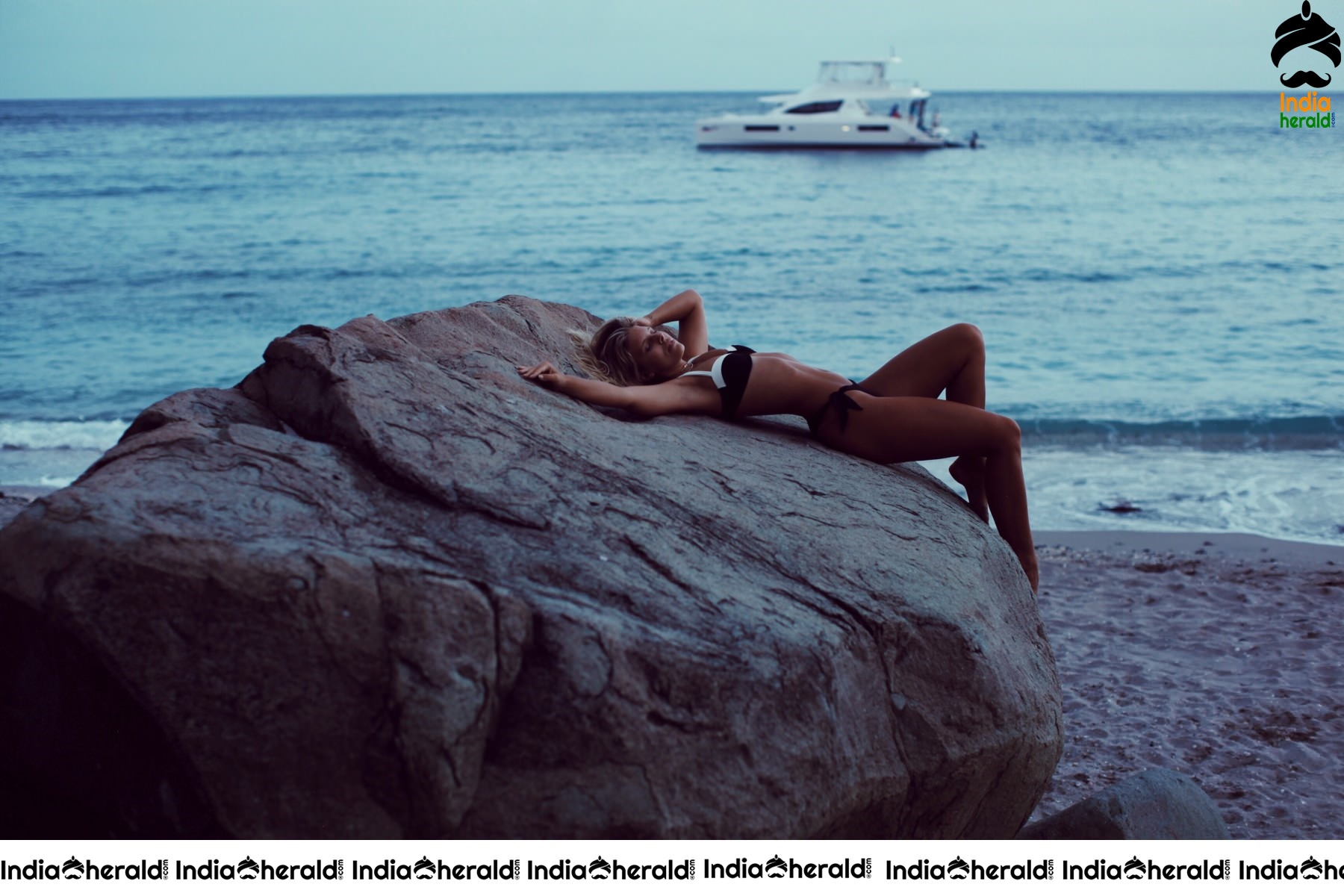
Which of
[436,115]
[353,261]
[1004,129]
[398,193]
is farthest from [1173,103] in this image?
[353,261]

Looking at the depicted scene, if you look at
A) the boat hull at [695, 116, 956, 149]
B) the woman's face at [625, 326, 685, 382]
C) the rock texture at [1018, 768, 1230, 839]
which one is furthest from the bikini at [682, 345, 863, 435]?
the boat hull at [695, 116, 956, 149]

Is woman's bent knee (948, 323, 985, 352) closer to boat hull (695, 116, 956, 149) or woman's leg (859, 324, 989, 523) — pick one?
woman's leg (859, 324, 989, 523)

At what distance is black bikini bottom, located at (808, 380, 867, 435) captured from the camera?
4227mm

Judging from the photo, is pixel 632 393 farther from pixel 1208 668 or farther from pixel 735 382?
pixel 1208 668

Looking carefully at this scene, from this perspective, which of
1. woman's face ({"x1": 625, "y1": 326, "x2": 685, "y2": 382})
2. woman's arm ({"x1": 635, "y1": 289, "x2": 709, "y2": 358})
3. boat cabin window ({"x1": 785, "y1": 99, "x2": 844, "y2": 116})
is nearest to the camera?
woman's face ({"x1": 625, "y1": 326, "x2": 685, "y2": 382})

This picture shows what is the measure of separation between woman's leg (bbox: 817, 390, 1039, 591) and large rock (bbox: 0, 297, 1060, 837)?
2.82 ft

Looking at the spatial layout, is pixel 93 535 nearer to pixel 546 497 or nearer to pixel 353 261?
pixel 546 497

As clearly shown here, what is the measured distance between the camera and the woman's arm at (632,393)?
400cm

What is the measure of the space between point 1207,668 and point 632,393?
3492mm

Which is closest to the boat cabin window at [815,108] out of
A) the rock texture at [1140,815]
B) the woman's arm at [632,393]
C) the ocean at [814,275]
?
the ocean at [814,275]

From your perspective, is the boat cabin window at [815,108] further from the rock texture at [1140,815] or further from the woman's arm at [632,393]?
the rock texture at [1140,815]

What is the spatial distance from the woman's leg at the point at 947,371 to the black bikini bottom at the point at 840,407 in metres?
0.29

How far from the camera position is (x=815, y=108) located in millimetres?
47438

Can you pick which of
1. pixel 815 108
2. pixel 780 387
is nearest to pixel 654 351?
pixel 780 387
